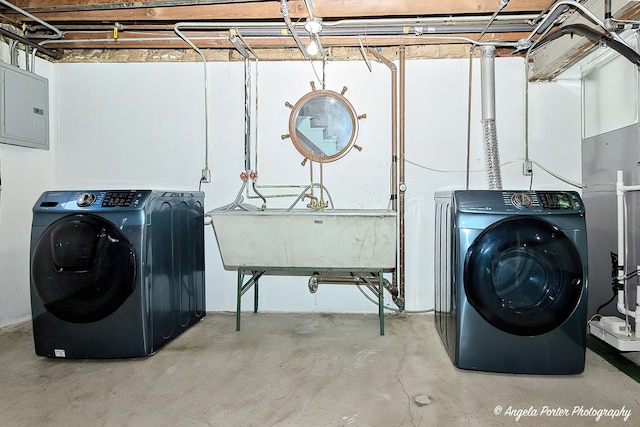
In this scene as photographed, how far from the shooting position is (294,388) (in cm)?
186

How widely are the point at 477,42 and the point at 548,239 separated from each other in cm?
156

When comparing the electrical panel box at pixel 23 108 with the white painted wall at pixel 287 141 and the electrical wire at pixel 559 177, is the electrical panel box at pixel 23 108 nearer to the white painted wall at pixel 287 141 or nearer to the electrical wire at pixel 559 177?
the white painted wall at pixel 287 141

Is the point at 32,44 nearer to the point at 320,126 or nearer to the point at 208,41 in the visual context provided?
the point at 208,41

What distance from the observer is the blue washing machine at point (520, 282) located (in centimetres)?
192

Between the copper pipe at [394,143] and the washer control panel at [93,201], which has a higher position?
the copper pipe at [394,143]

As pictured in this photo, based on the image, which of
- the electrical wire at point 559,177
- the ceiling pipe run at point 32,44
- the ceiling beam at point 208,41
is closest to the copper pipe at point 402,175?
the ceiling beam at point 208,41

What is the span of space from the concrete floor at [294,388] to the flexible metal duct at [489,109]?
4.50ft

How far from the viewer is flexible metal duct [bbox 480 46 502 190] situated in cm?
265

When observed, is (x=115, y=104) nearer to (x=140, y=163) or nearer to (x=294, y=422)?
(x=140, y=163)

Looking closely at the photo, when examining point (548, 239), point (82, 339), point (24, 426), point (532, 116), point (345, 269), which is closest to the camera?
point (24, 426)

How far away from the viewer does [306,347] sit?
93.2 inches

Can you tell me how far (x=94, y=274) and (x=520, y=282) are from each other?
2.42m

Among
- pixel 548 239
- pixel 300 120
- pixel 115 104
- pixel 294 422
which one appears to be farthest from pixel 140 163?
pixel 548 239

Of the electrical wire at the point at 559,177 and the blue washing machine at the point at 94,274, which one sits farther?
the electrical wire at the point at 559,177
